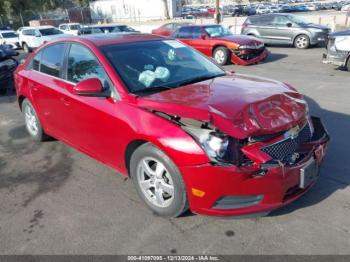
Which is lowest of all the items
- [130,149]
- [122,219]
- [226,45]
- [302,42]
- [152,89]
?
[122,219]

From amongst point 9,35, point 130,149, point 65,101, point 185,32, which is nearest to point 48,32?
point 9,35

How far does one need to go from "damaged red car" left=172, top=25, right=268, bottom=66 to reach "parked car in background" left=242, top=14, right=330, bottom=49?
12.9 feet

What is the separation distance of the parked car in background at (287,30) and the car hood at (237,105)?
44.1 feet

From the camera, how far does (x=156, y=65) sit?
3988 mm

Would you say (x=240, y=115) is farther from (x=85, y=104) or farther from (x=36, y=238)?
(x=36, y=238)

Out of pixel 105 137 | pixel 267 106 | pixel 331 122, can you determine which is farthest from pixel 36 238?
pixel 331 122

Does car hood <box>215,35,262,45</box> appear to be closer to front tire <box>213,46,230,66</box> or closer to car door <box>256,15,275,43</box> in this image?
front tire <box>213,46,230,66</box>

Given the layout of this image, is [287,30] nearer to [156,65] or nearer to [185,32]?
[185,32]

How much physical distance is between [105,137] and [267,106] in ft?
5.75

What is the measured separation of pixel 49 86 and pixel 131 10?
56.3 m

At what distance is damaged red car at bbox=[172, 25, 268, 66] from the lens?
41.1 ft

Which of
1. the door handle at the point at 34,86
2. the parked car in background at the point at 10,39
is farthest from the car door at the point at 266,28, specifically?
the parked car in background at the point at 10,39

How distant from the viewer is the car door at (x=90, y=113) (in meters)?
3.62

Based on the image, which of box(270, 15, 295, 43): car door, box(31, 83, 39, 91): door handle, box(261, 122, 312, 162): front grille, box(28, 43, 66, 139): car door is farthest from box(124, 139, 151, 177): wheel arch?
box(270, 15, 295, 43): car door
